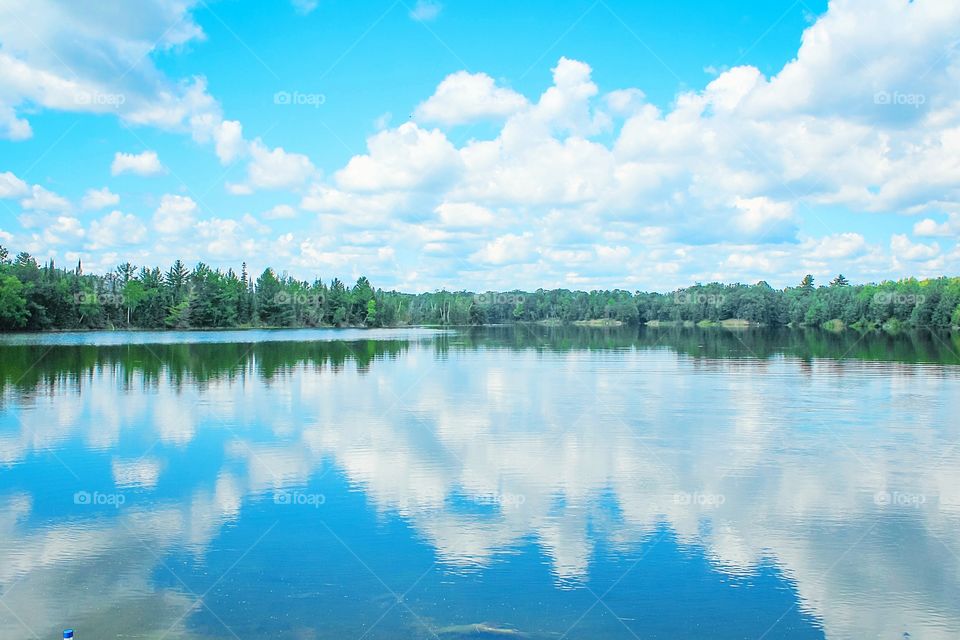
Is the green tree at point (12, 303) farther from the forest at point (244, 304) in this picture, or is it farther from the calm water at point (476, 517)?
the calm water at point (476, 517)

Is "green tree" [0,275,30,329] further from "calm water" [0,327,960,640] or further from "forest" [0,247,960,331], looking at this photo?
"calm water" [0,327,960,640]

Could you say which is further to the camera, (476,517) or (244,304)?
(244,304)

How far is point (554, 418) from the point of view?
93.1 feet

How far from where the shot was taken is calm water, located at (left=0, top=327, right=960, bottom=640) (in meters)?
10.9

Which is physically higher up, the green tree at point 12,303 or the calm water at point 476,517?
the green tree at point 12,303

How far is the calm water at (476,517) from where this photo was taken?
35.7 feet

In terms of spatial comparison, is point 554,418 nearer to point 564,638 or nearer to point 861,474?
point 861,474

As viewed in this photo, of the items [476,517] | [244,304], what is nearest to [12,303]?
[244,304]

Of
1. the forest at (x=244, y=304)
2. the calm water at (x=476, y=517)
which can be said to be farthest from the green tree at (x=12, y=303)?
the calm water at (x=476, y=517)

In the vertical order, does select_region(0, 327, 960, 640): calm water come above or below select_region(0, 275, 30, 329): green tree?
below

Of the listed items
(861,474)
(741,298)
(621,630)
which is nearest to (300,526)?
(621,630)

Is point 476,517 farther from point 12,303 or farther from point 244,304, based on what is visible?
point 244,304

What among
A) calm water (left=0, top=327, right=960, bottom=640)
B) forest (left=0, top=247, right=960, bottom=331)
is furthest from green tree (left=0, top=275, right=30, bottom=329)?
calm water (left=0, top=327, right=960, bottom=640)

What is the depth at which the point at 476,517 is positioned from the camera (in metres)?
15.3
